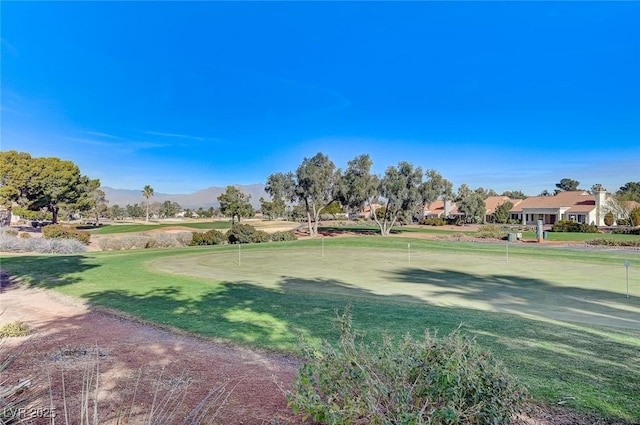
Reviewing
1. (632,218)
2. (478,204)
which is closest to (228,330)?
(632,218)

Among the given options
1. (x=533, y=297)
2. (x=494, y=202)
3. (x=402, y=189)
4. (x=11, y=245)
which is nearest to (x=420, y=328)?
(x=533, y=297)

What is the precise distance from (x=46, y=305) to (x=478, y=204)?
72.8 m

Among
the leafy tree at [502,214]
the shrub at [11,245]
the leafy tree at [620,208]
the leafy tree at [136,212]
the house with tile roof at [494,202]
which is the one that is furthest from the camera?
the leafy tree at [136,212]

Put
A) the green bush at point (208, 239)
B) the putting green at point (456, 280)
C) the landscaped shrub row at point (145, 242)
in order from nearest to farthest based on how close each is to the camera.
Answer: the putting green at point (456, 280)
the landscaped shrub row at point (145, 242)
the green bush at point (208, 239)

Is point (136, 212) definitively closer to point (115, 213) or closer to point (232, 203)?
point (115, 213)

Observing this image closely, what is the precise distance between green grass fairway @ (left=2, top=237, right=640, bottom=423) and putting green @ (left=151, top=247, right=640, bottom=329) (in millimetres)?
45

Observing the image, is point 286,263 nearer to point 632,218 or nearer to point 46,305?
point 46,305

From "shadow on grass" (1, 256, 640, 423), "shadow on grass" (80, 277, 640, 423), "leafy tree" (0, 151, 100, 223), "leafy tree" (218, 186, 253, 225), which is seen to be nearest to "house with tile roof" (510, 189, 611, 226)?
"leafy tree" (218, 186, 253, 225)

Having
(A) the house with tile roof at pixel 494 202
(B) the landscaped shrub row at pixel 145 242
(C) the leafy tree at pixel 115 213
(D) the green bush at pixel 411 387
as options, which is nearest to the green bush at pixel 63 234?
(B) the landscaped shrub row at pixel 145 242

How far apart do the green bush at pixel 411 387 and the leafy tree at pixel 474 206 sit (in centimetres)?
7355

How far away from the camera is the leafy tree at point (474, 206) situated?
72000mm

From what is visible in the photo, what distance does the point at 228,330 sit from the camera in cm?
661

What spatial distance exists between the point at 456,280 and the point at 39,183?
2229 inches

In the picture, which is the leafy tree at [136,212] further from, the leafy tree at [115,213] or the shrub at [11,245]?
the shrub at [11,245]
